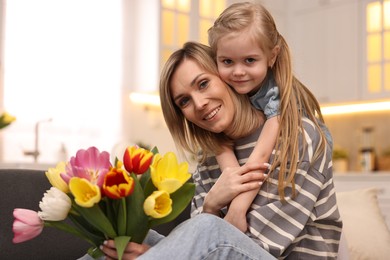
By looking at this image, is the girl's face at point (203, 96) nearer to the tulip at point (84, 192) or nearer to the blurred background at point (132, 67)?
the tulip at point (84, 192)

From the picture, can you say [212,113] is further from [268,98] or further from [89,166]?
[89,166]

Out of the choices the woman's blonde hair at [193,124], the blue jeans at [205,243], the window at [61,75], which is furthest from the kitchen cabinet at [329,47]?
the blue jeans at [205,243]

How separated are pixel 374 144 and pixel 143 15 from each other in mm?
2232

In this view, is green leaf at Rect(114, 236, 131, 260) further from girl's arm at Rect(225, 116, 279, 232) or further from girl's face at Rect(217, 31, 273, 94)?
girl's face at Rect(217, 31, 273, 94)

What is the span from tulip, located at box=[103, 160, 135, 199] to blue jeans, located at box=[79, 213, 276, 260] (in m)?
0.18

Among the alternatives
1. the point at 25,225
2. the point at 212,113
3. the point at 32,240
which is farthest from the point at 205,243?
the point at 32,240

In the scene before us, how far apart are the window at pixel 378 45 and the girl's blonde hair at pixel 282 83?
3465 mm

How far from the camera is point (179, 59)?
1.72 meters

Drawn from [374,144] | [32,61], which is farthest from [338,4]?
[32,61]

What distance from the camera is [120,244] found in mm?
1144

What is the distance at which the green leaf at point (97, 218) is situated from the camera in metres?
1.11

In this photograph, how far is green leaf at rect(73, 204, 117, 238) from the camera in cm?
111

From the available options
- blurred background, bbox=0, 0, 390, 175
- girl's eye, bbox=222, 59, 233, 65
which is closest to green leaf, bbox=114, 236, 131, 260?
girl's eye, bbox=222, 59, 233, 65

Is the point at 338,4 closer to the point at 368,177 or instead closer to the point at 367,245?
the point at 368,177
